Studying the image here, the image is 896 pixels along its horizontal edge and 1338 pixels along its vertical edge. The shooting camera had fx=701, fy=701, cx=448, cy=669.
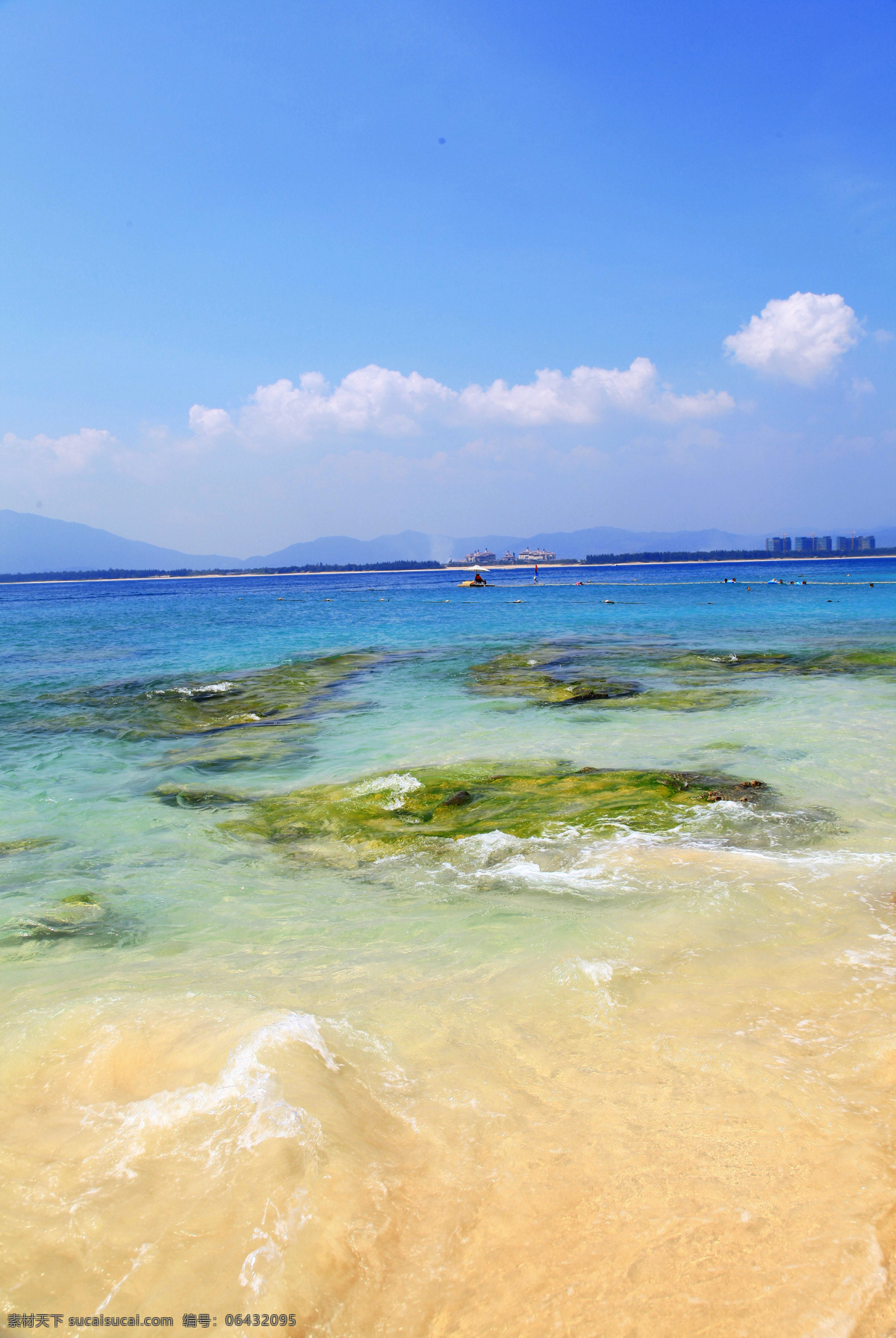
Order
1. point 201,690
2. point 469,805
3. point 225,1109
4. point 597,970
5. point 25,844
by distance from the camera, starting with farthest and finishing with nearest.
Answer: point 201,690 < point 469,805 < point 25,844 < point 597,970 < point 225,1109

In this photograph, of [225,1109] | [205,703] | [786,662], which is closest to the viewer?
[225,1109]

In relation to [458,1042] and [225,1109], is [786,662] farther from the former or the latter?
[225,1109]

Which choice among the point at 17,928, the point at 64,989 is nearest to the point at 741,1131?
the point at 64,989

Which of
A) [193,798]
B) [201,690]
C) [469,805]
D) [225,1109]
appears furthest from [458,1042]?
[201,690]

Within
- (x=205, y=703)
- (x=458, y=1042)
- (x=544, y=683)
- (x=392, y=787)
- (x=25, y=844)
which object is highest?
(x=544, y=683)

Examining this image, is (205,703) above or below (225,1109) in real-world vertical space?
above

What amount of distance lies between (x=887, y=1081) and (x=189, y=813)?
8.75 m

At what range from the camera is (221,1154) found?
3.47m

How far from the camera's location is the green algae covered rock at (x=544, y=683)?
17641 millimetres

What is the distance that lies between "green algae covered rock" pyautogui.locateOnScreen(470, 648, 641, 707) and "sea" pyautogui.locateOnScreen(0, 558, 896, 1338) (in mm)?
4954

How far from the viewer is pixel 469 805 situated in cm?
977

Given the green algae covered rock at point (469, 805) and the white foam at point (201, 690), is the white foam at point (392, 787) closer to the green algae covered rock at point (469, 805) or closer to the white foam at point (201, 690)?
the green algae covered rock at point (469, 805)

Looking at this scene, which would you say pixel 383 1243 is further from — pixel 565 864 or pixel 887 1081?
pixel 565 864

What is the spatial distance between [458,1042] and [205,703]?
53.1 feet
